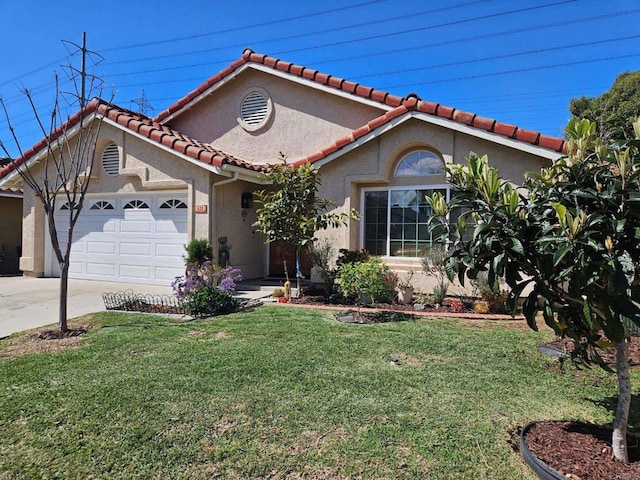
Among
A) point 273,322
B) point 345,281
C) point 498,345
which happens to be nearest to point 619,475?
point 498,345

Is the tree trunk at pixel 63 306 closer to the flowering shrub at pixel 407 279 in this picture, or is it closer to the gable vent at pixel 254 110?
the flowering shrub at pixel 407 279

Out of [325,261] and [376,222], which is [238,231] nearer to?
[325,261]

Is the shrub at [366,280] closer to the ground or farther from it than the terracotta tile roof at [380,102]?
closer to the ground

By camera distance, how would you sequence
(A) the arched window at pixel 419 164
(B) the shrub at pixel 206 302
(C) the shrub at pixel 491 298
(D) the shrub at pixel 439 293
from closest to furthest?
(B) the shrub at pixel 206 302
(C) the shrub at pixel 491 298
(D) the shrub at pixel 439 293
(A) the arched window at pixel 419 164

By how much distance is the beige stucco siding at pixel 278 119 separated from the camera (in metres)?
13.3

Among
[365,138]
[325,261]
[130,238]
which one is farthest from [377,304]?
[130,238]

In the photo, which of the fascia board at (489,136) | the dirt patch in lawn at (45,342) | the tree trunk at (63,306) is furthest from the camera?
the fascia board at (489,136)

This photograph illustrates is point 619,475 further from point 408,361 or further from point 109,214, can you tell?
point 109,214

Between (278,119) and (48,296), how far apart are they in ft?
27.4

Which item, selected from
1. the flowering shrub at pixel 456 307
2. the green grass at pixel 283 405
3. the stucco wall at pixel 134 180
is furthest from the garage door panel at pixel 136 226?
the flowering shrub at pixel 456 307

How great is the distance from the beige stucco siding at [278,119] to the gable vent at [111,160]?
290cm

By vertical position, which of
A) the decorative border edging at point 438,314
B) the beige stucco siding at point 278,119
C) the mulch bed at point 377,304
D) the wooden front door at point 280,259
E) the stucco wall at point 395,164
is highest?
the beige stucco siding at point 278,119

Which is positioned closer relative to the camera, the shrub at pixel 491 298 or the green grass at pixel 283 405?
the green grass at pixel 283 405

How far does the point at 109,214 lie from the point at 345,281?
880cm
